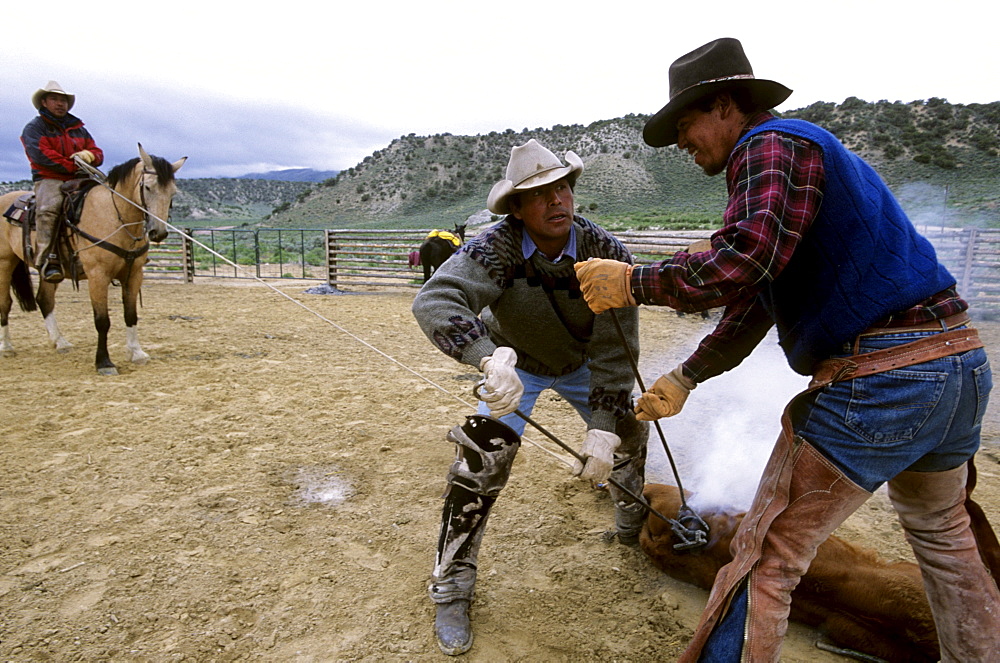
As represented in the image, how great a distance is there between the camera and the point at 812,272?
5.19ft

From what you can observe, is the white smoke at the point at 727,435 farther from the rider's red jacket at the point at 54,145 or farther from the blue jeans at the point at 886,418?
the rider's red jacket at the point at 54,145

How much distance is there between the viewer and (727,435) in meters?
4.12

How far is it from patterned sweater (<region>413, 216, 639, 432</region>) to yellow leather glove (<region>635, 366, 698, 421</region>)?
30 cm

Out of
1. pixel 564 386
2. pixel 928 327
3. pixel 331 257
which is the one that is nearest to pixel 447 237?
pixel 331 257

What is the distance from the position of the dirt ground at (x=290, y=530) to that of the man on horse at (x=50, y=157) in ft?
4.35

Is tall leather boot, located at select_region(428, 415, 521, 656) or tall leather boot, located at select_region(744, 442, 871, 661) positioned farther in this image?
tall leather boot, located at select_region(428, 415, 521, 656)

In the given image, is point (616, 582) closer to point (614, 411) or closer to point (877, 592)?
point (614, 411)

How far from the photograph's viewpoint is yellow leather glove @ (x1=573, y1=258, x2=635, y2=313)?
1745 mm

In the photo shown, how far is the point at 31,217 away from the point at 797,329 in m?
7.60

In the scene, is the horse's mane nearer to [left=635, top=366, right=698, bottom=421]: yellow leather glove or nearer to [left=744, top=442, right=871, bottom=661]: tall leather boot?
[left=635, top=366, right=698, bottom=421]: yellow leather glove

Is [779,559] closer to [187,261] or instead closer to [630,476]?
[630,476]

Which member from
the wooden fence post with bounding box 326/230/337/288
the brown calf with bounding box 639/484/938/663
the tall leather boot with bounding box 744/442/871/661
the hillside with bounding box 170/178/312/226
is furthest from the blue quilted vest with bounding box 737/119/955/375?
the hillside with bounding box 170/178/312/226

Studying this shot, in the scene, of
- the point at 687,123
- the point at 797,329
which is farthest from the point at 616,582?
the point at 687,123

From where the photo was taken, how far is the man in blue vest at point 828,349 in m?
1.49
